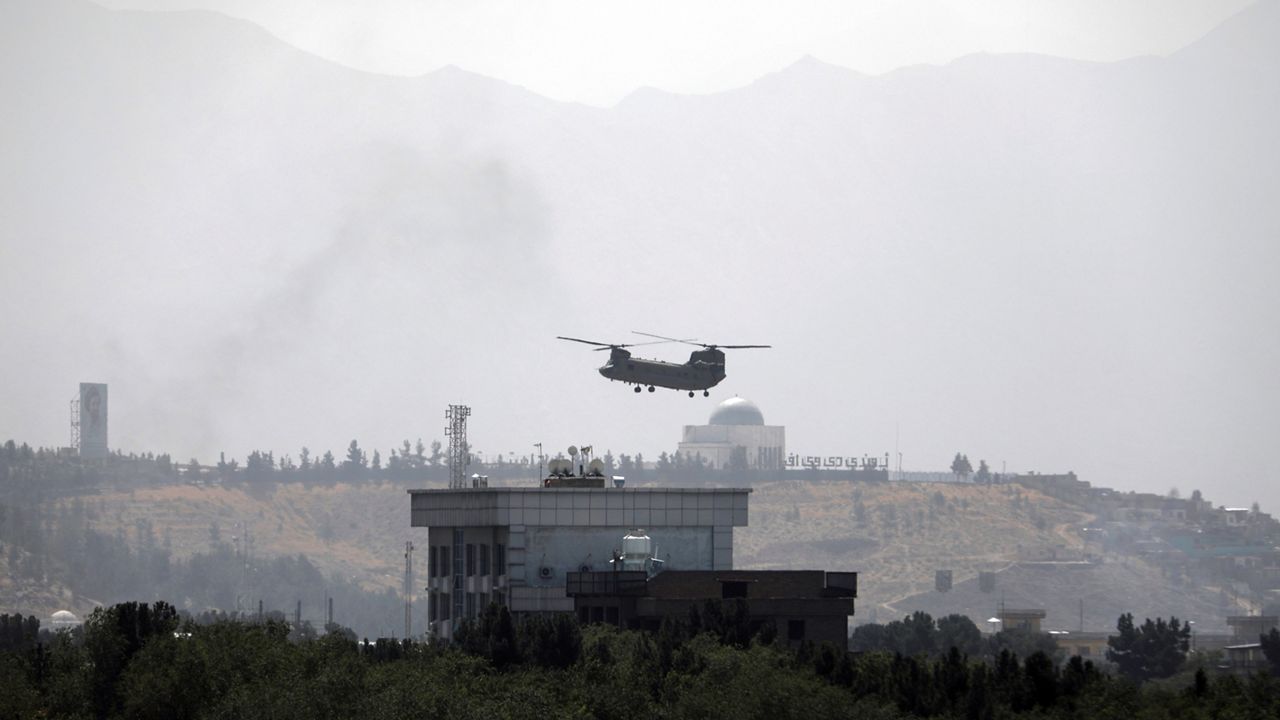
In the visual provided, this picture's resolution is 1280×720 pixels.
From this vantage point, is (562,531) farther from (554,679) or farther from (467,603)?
(554,679)

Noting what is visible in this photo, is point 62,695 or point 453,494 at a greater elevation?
point 453,494

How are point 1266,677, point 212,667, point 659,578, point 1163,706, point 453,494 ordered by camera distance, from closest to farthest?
point 1163,706
point 1266,677
point 212,667
point 659,578
point 453,494

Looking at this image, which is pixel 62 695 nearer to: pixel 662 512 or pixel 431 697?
pixel 431 697

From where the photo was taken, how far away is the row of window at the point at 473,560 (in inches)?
5281

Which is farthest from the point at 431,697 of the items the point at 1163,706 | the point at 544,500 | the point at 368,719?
the point at 544,500

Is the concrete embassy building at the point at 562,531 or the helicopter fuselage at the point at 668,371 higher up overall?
the helicopter fuselage at the point at 668,371

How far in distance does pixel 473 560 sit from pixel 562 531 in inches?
380

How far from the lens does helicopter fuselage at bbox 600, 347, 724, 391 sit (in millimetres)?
162250

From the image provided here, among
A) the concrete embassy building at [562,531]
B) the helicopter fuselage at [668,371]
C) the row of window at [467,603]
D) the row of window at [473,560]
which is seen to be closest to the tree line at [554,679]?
the concrete embassy building at [562,531]

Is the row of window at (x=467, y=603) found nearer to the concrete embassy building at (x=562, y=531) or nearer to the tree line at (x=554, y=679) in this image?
the concrete embassy building at (x=562, y=531)

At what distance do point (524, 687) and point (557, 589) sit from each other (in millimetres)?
33946

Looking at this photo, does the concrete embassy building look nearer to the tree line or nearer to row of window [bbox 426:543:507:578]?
row of window [bbox 426:543:507:578]

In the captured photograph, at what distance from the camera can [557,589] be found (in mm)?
130000

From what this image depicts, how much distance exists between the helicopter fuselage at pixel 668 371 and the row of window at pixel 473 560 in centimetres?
2030
